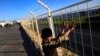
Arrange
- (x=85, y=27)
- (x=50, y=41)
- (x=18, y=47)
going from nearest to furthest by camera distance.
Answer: (x=50, y=41), (x=85, y=27), (x=18, y=47)

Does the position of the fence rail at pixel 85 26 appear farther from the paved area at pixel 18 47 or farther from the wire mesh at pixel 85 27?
the paved area at pixel 18 47

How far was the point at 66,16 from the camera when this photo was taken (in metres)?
10.8

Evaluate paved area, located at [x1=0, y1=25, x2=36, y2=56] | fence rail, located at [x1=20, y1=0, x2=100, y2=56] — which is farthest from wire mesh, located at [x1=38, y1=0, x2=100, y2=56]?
paved area, located at [x1=0, y1=25, x2=36, y2=56]

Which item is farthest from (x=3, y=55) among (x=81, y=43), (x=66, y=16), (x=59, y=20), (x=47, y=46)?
(x=47, y=46)

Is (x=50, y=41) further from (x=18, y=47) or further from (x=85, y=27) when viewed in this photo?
(x=18, y=47)

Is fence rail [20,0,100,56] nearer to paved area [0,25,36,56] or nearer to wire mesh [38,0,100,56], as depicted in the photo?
wire mesh [38,0,100,56]

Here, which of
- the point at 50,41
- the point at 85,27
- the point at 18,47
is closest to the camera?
the point at 50,41

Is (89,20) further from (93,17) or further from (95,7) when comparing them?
(95,7)

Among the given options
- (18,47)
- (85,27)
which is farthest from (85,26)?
(18,47)

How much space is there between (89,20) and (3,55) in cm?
974

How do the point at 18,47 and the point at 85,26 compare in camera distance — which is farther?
the point at 18,47

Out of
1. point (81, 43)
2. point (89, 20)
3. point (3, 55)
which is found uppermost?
point (89, 20)

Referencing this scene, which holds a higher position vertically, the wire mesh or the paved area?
the wire mesh

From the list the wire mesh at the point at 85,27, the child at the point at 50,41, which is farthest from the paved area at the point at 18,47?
the child at the point at 50,41
